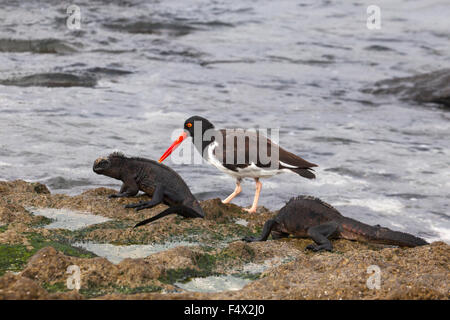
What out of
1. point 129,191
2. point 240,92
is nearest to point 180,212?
point 129,191

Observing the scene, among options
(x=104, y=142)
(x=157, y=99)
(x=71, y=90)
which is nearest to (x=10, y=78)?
(x=71, y=90)

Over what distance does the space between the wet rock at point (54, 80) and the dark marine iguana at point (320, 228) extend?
338 inches

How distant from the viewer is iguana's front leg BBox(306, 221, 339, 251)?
489 cm

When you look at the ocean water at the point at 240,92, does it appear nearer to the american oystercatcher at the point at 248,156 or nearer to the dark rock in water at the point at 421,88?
the dark rock in water at the point at 421,88

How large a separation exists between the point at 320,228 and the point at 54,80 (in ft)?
30.4

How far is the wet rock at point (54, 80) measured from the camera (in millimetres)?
12781

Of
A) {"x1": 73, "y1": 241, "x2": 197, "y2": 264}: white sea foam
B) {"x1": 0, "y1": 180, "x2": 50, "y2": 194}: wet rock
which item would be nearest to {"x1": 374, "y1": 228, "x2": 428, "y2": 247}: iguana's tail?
{"x1": 73, "y1": 241, "x2": 197, "y2": 264}: white sea foam

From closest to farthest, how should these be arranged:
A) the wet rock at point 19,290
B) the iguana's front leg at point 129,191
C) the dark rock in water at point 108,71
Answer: the wet rock at point 19,290 → the iguana's front leg at point 129,191 → the dark rock in water at point 108,71

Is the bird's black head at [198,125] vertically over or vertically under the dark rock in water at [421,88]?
over

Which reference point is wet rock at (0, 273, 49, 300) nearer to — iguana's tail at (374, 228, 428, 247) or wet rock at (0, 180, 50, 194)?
iguana's tail at (374, 228, 428, 247)

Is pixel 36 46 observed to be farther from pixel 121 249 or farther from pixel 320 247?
pixel 320 247

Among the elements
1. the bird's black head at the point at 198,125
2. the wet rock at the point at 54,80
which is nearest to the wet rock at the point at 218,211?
the bird's black head at the point at 198,125

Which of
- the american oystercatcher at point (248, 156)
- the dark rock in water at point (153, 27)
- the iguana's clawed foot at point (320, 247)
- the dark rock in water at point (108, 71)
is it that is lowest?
the iguana's clawed foot at point (320, 247)

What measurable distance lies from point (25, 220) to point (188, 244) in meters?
1.31
